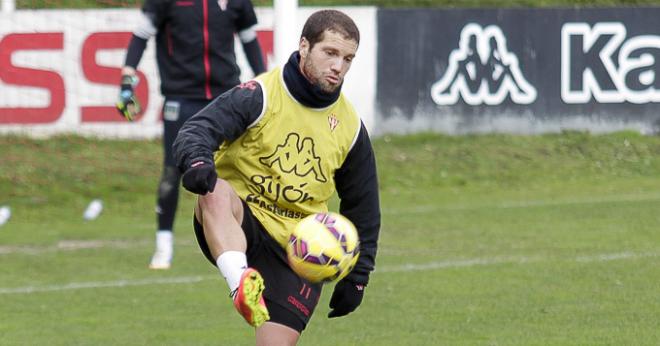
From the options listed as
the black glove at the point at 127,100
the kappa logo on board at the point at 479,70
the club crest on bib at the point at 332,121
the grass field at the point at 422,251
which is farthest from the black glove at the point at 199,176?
the kappa logo on board at the point at 479,70

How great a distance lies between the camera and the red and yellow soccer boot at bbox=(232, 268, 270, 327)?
5328 mm

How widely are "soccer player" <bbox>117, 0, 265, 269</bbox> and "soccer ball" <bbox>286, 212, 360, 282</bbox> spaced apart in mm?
4752

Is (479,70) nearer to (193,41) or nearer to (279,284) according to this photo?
(193,41)

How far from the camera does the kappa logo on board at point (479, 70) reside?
661 inches

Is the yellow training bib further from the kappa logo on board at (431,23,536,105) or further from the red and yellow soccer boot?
the kappa logo on board at (431,23,536,105)

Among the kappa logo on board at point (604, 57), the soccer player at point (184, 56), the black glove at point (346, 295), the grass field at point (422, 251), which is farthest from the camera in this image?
the kappa logo on board at point (604, 57)

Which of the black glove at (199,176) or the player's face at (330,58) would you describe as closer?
the black glove at (199,176)

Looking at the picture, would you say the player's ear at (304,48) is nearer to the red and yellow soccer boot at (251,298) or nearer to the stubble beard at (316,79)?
the stubble beard at (316,79)

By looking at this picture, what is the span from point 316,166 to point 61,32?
10366 millimetres

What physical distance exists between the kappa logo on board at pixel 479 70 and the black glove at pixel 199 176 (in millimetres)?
11513

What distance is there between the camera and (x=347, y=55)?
588 cm

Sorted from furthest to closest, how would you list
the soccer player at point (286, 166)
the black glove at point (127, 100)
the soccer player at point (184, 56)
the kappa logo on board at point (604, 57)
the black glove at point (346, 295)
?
the kappa logo on board at point (604, 57)
the soccer player at point (184, 56)
the black glove at point (127, 100)
the black glove at point (346, 295)
the soccer player at point (286, 166)

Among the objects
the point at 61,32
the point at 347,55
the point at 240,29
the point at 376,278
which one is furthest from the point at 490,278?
the point at 61,32

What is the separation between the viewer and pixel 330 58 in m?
5.88
